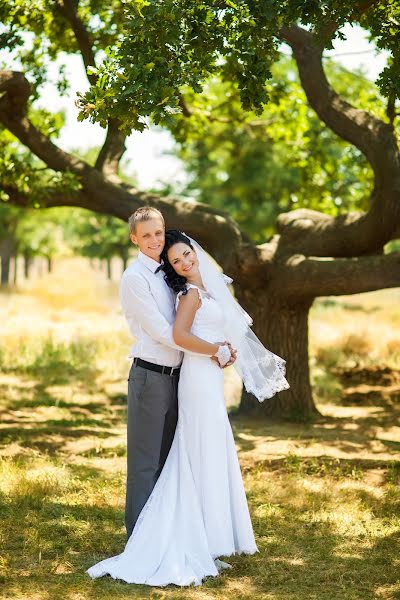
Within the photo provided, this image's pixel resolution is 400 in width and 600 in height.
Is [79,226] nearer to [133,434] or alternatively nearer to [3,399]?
[3,399]

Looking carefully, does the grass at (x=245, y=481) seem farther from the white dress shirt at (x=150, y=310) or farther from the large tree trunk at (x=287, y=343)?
the white dress shirt at (x=150, y=310)

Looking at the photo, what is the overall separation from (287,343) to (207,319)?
5.80 metres

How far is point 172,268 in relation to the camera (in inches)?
219

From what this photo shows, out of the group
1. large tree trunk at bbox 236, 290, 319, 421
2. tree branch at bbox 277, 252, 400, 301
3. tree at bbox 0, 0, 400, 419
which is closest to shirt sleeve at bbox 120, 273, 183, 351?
tree at bbox 0, 0, 400, 419

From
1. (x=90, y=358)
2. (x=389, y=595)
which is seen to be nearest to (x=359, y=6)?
(x=389, y=595)

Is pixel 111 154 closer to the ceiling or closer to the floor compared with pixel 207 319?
closer to the ceiling

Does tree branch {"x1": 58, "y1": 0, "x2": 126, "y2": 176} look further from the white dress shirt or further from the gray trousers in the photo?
the gray trousers

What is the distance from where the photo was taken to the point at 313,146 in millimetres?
14609

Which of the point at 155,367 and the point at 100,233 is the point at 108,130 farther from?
the point at 100,233

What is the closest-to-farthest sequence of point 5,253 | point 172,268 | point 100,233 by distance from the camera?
point 172,268
point 5,253
point 100,233

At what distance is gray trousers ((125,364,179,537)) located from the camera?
5.52 meters

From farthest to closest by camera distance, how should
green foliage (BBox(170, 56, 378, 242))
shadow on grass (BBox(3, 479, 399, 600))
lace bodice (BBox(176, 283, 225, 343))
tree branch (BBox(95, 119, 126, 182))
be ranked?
green foliage (BBox(170, 56, 378, 242)) < tree branch (BBox(95, 119, 126, 182)) < lace bodice (BBox(176, 283, 225, 343)) < shadow on grass (BBox(3, 479, 399, 600))

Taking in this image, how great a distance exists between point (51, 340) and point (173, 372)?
11760 millimetres

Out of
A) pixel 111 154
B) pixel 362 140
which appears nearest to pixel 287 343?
pixel 362 140
